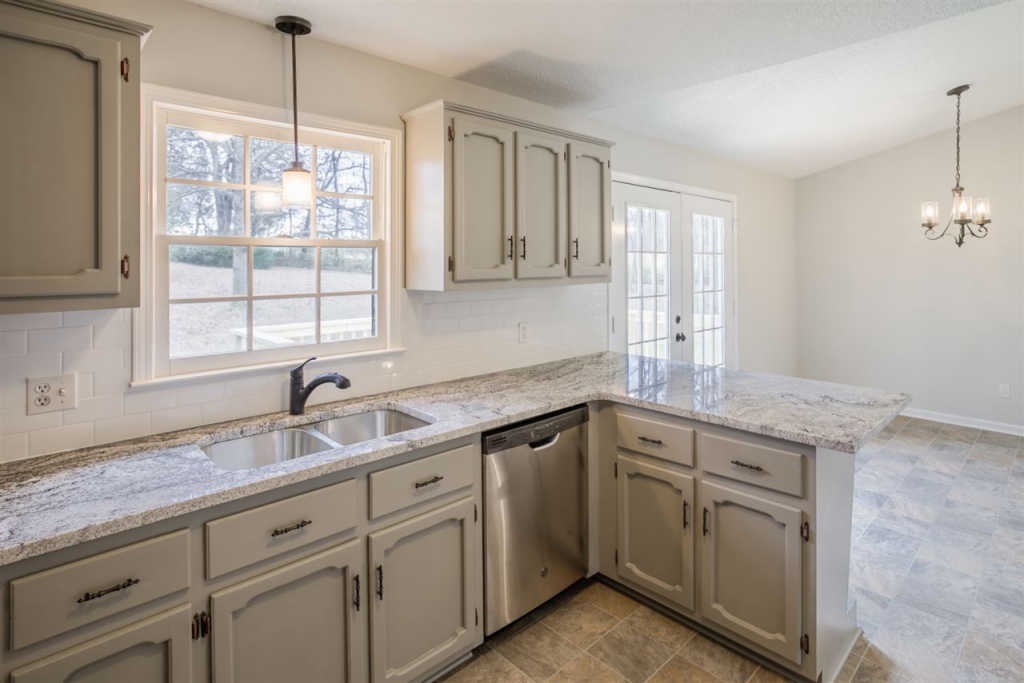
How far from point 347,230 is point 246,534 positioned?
55.7 inches

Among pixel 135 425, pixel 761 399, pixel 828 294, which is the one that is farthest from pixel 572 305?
pixel 828 294

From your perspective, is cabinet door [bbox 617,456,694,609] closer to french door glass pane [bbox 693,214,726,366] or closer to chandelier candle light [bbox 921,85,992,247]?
french door glass pane [bbox 693,214,726,366]

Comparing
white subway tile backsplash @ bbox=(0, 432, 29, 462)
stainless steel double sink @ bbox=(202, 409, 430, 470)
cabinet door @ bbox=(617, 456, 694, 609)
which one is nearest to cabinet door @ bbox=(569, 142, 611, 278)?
cabinet door @ bbox=(617, 456, 694, 609)

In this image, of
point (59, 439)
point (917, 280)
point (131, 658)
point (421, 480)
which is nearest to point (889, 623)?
point (421, 480)

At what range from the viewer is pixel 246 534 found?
4.96ft

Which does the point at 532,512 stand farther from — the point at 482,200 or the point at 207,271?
the point at 207,271

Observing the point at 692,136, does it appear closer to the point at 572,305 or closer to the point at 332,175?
the point at 572,305

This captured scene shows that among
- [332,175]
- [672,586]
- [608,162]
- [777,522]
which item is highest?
[608,162]

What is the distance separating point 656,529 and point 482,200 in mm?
1618

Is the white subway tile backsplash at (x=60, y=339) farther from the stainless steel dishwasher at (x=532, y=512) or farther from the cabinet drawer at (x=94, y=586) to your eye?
the stainless steel dishwasher at (x=532, y=512)

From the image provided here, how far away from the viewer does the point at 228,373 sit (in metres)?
2.13

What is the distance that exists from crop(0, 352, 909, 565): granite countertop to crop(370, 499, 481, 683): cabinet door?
29 centimetres

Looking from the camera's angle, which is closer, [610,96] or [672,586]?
[672,586]

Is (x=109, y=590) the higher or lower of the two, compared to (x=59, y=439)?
lower
